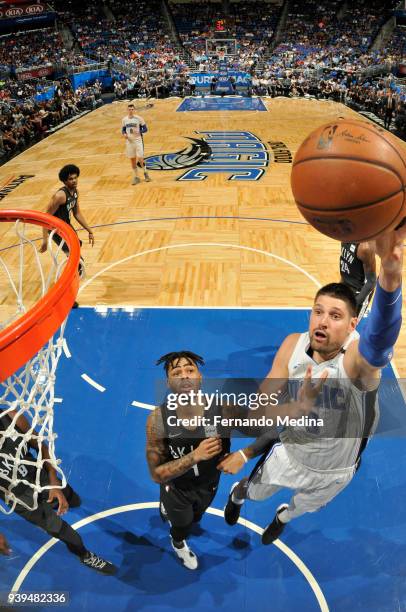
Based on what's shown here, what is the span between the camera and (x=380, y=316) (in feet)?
5.90

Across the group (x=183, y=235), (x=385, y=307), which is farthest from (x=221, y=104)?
(x=385, y=307)

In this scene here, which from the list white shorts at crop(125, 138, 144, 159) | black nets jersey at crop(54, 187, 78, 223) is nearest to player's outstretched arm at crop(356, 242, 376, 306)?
black nets jersey at crop(54, 187, 78, 223)

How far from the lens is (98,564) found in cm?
296

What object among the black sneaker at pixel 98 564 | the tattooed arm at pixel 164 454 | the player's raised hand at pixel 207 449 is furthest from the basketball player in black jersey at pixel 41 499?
the player's raised hand at pixel 207 449

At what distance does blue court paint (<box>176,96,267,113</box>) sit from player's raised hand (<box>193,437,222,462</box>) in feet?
63.1

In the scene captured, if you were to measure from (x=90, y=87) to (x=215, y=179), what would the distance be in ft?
52.1

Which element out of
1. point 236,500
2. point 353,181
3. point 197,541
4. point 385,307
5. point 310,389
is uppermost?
point 353,181

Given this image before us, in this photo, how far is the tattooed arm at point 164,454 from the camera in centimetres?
245

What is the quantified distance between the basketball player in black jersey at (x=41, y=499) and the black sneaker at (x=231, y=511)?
86cm

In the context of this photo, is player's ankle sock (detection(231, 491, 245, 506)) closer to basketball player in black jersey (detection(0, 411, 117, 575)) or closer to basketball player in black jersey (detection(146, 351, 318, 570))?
basketball player in black jersey (detection(146, 351, 318, 570))

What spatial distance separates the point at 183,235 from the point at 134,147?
11.2 feet

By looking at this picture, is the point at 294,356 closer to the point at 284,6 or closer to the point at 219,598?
the point at 219,598

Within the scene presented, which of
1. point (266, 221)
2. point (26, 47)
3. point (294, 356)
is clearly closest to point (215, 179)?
point (266, 221)

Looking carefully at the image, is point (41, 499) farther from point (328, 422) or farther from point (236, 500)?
point (328, 422)
